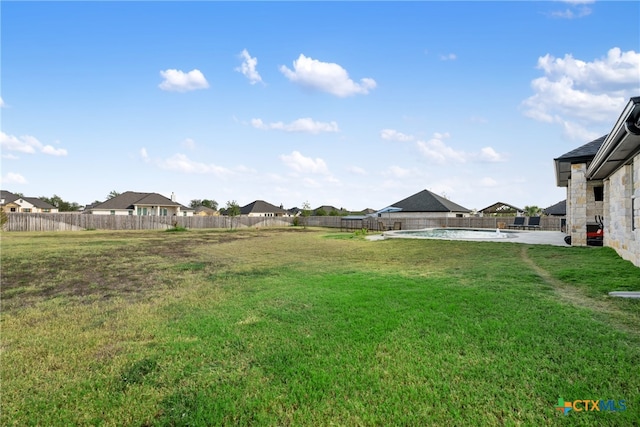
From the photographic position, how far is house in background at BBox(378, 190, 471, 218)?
131ft

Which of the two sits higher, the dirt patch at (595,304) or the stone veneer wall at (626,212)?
the stone veneer wall at (626,212)

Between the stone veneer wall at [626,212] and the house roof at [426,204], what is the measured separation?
1192 inches

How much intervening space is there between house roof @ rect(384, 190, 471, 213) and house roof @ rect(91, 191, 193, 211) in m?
34.1

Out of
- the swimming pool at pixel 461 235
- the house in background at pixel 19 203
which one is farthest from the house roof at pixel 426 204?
the house in background at pixel 19 203

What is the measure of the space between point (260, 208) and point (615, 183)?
5554 centimetres

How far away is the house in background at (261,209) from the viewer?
196 feet

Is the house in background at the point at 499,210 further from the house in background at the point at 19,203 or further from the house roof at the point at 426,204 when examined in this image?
the house in background at the point at 19,203

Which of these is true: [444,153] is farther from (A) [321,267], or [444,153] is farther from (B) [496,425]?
(B) [496,425]

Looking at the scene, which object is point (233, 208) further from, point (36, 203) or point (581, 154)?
point (36, 203)

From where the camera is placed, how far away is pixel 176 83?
691 inches

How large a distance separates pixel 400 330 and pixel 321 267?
5.00 meters

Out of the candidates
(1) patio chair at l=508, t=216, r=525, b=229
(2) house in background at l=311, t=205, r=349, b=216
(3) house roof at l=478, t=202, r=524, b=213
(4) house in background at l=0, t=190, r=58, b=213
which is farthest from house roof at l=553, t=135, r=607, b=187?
(4) house in background at l=0, t=190, r=58, b=213

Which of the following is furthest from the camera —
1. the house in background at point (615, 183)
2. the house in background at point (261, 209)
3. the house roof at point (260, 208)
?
the house roof at point (260, 208)

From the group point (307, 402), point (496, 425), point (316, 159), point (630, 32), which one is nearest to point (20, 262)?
point (307, 402)
